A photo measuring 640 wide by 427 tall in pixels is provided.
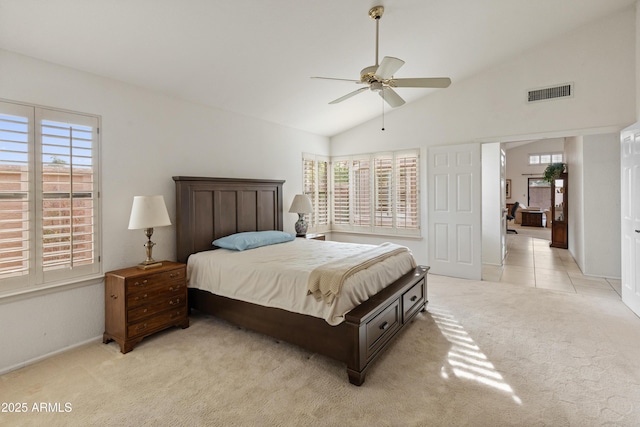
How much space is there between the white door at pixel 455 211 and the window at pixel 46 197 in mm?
4763

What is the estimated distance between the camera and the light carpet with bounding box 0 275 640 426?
1978mm

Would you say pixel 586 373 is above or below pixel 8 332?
below

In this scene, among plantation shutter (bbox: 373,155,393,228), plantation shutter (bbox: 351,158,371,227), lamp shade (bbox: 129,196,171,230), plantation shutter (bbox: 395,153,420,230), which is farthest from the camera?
plantation shutter (bbox: 351,158,371,227)

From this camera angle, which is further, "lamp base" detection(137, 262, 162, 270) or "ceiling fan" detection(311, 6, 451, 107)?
"lamp base" detection(137, 262, 162, 270)

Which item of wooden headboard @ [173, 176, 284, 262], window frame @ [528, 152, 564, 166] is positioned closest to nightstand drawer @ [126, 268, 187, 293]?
wooden headboard @ [173, 176, 284, 262]

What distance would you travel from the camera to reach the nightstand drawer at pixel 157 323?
2875 mm

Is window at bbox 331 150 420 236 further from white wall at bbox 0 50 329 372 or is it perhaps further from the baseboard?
the baseboard

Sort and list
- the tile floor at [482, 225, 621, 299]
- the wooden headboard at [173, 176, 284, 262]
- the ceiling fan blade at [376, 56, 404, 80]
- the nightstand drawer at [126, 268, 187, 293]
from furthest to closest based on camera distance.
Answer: the tile floor at [482, 225, 621, 299] < the wooden headboard at [173, 176, 284, 262] < the nightstand drawer at [126, 268, 187, 293] < the ceiling fan blade at [376, 56, 404, 80]

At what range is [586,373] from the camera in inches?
94.6

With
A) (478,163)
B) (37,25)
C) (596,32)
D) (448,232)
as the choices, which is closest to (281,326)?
(37,25)

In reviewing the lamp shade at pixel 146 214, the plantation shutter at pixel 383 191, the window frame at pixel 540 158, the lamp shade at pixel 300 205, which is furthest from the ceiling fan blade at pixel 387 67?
the window frame at pixel 540 158

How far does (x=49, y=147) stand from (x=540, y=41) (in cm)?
595

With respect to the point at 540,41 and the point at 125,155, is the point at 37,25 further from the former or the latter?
the point at 540,41

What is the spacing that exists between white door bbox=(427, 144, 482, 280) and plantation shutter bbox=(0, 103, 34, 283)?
203 inches
